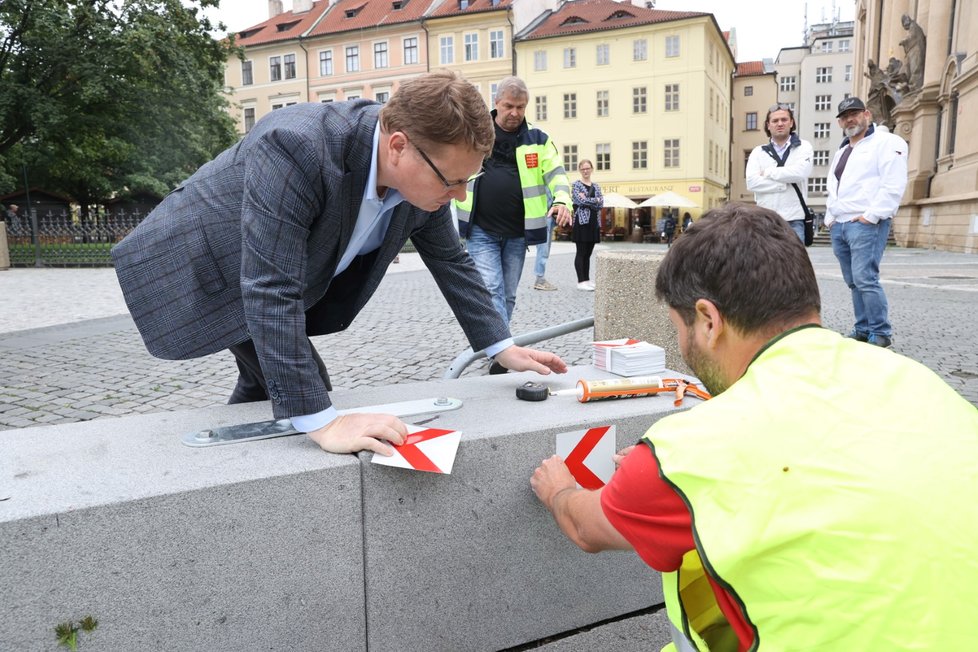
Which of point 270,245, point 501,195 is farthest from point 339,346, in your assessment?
point 270,245

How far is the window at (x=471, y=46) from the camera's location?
45438 millimetres

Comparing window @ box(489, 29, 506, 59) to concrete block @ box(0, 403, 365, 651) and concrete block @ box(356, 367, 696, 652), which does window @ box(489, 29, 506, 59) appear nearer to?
concrete block @ box(356, 367, 696, 652)

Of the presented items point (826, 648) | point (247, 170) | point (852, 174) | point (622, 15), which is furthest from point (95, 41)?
point (622, 15)

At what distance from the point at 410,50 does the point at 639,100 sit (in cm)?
1487

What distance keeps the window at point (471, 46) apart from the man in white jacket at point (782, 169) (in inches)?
1623

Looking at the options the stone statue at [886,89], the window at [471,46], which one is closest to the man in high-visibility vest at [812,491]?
the stone statue at [886,89]

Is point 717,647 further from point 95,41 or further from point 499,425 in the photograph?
point 95,41

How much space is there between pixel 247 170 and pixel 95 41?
24.9 meters

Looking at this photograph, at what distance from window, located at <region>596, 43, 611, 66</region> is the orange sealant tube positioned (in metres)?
44.0

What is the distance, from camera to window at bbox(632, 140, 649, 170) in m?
43.2

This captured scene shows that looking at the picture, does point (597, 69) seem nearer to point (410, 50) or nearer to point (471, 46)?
point (471, 46)

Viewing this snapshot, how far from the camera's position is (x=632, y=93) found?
42875mm

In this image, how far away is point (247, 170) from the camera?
6.25 feet

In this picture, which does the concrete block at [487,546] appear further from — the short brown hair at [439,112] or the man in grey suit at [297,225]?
the short brown hair at [439,112]
